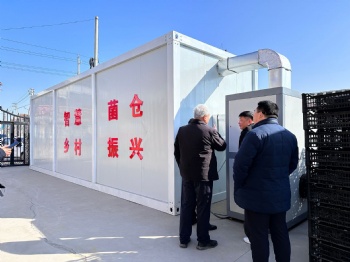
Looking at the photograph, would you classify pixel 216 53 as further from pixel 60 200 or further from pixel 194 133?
pixel 60 200

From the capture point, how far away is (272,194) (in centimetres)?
222

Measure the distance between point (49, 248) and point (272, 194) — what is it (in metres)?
2.65

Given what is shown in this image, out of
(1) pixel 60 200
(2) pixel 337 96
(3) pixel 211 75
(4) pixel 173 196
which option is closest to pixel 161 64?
(3) pixel 211 75

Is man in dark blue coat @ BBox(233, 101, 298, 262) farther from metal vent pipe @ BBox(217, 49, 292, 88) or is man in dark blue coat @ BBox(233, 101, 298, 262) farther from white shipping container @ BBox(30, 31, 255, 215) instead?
white shipping container @ BBox(30, 31, 255, 215)

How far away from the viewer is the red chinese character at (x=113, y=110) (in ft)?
19.0

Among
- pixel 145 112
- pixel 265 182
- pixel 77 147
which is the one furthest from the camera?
pixel 77 147

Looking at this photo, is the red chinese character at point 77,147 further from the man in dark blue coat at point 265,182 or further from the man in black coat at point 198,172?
the man in dark blue coat at point 265,182

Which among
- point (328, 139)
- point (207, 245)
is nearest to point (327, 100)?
point (328, 139)

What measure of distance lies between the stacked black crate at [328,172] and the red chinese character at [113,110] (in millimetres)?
4116

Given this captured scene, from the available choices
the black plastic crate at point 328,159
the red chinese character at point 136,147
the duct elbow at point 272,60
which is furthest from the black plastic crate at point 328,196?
the red chinese character at point 136,147

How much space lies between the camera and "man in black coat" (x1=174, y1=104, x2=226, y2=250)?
3.05 m

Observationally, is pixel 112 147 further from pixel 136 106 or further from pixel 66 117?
pixel 66 117

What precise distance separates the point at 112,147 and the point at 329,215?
450 cm

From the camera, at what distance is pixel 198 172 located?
3045mm
